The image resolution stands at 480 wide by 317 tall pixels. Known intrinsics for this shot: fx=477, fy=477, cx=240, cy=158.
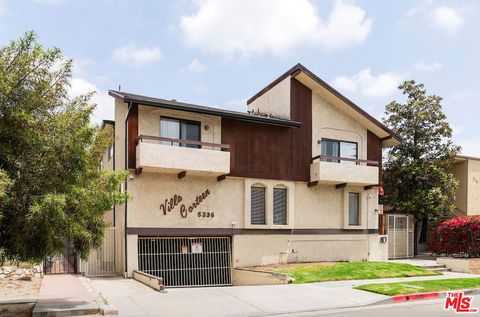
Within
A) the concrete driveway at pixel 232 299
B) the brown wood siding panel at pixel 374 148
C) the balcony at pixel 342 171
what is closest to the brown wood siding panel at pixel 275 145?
the balcony at pixel 342 171

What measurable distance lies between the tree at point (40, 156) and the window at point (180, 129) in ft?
31.4

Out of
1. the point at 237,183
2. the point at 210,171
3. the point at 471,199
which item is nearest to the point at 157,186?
the point at 210,171

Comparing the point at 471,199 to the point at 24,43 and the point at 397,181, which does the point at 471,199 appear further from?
the point at 24,43

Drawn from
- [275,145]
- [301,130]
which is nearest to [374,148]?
[301,130]

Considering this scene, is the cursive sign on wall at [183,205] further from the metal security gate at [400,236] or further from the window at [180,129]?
the metal security gate at [400,236]

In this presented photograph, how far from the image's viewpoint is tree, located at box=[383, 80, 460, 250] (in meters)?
29.0

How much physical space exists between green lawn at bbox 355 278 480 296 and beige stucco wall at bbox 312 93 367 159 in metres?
9.37

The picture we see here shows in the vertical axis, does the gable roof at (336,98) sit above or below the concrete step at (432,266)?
above

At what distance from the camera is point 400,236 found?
28.8 m

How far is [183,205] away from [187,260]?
253 centimetres

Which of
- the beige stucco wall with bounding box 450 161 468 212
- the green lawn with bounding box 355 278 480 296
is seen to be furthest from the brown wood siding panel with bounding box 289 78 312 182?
the beige stucco wall with bounding box 450 161 468 212

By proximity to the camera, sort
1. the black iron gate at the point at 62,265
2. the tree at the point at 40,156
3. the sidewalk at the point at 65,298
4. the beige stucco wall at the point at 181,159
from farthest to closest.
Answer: the beige stucco wall at the point at 181,159, the black iron gate at the point at 62,265, the sidewalk at the point at 65,298, the tree at the point at 40,156

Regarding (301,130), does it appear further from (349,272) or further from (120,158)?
(120,158)

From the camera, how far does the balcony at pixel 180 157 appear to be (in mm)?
19734
